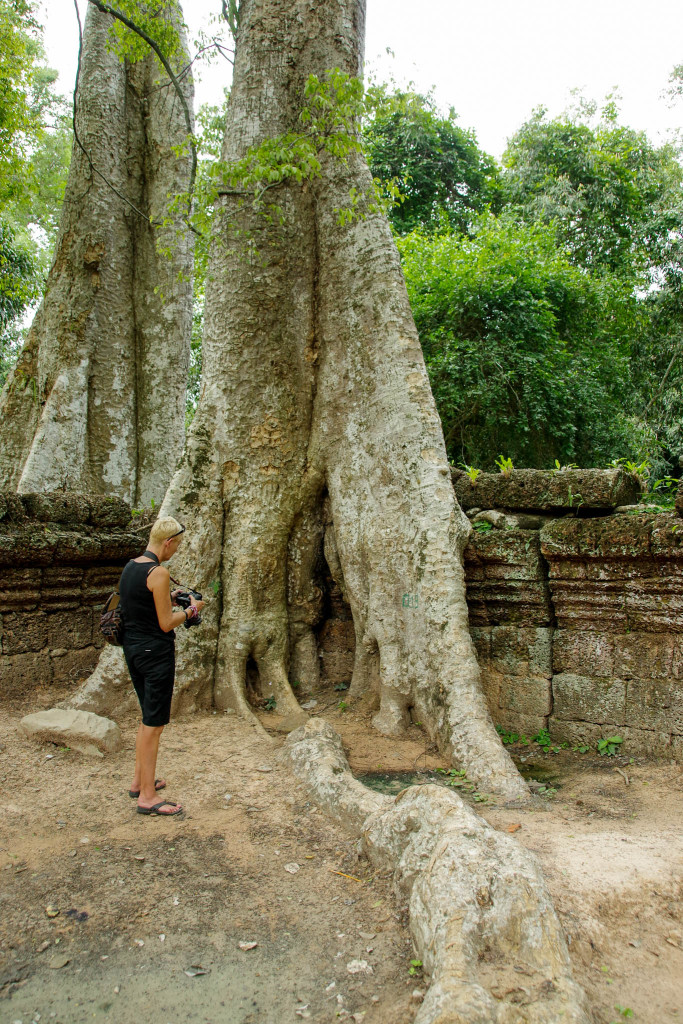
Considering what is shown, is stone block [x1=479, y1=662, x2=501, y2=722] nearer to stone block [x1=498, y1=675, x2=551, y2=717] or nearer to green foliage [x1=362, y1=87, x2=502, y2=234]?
stone block [x1=498, y1=675, x2=551, y2=717]

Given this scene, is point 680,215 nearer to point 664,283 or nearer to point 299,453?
point 664,283

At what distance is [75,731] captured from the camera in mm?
3244

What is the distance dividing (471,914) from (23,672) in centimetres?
300

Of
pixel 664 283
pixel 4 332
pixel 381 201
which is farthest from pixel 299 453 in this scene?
pixel 4 332

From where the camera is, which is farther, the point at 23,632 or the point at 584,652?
the point at 23,632

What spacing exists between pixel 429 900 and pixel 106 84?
7878 millimetres

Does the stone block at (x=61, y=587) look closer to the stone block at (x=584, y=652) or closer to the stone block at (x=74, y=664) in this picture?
the stone block at (x=74, y=664)

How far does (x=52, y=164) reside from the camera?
56.4 ft

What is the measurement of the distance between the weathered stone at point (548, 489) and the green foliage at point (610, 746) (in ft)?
4.10

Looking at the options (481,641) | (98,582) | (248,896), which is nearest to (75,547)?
(98,582)

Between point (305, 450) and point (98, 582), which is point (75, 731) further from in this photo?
point (305, 450)

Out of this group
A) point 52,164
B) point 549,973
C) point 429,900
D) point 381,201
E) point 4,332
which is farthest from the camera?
point 52,164

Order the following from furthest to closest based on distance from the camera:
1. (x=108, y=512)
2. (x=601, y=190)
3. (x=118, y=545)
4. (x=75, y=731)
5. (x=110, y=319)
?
1. (x=601, y=190)
2. (x=110, y=319)
3. (x=108, y=512)
4. (x=118, y=545)
5. (x=75, y=731)

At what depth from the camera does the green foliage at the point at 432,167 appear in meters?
12.9
